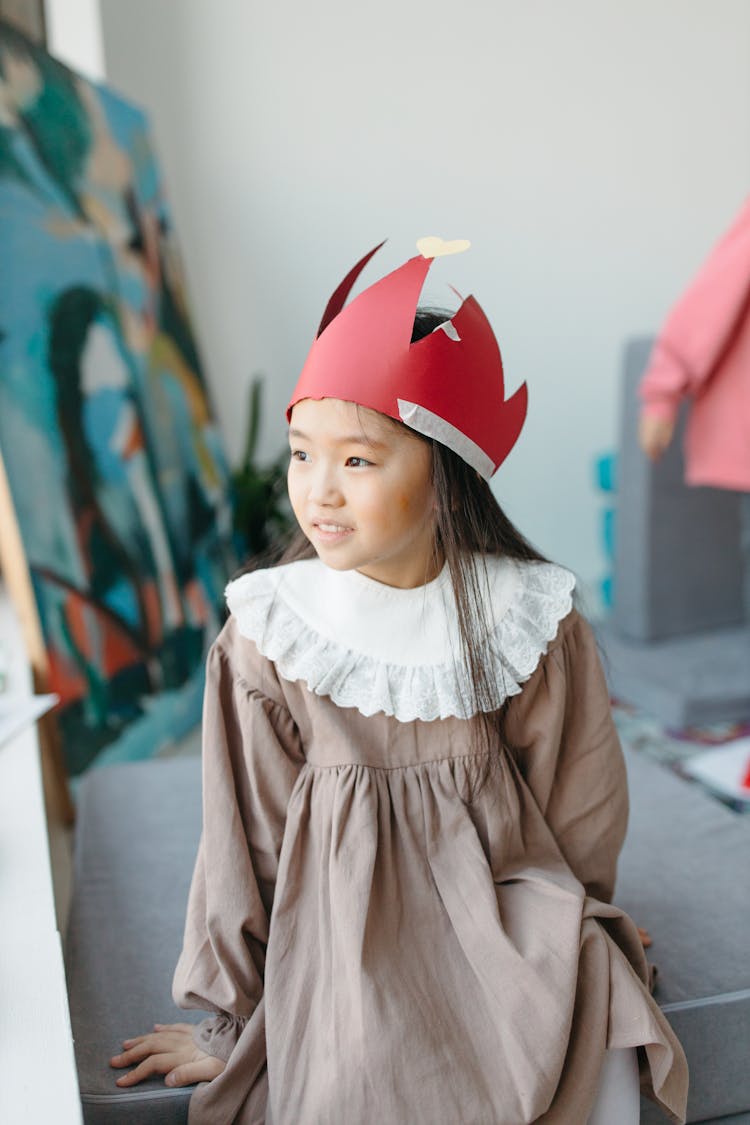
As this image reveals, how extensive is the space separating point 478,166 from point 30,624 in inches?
83.0

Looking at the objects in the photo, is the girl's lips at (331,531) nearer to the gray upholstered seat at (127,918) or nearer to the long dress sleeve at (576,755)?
the long dress sleeve at (576,755)

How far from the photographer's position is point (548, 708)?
1.25 m

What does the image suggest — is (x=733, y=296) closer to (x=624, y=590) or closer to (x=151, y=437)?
(x=624, y=590)

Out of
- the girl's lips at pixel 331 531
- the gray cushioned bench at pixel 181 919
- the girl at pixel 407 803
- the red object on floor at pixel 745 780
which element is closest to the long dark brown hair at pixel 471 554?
the girl at pixel 407 803

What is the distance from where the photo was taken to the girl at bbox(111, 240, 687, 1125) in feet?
3.56

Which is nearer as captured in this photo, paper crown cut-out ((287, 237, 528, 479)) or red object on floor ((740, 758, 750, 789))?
paper crown cut-out ((287, 237, 528, 479))

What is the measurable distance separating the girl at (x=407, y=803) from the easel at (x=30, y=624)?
0.93 metres

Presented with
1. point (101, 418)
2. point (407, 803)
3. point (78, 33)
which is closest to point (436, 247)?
point (407, 803)

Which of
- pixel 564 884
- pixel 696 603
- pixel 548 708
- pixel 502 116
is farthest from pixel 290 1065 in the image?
pixel 502 116

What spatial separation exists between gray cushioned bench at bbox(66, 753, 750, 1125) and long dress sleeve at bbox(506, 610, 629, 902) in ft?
0.66

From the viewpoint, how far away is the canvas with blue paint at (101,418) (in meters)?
2.14

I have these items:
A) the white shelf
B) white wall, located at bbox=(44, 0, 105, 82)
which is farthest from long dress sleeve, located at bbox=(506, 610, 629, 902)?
white wall, located at bbox=(44, 0, 105, 82)

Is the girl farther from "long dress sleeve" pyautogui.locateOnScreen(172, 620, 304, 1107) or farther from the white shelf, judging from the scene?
the white shelf

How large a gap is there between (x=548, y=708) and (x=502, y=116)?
2624 mm
